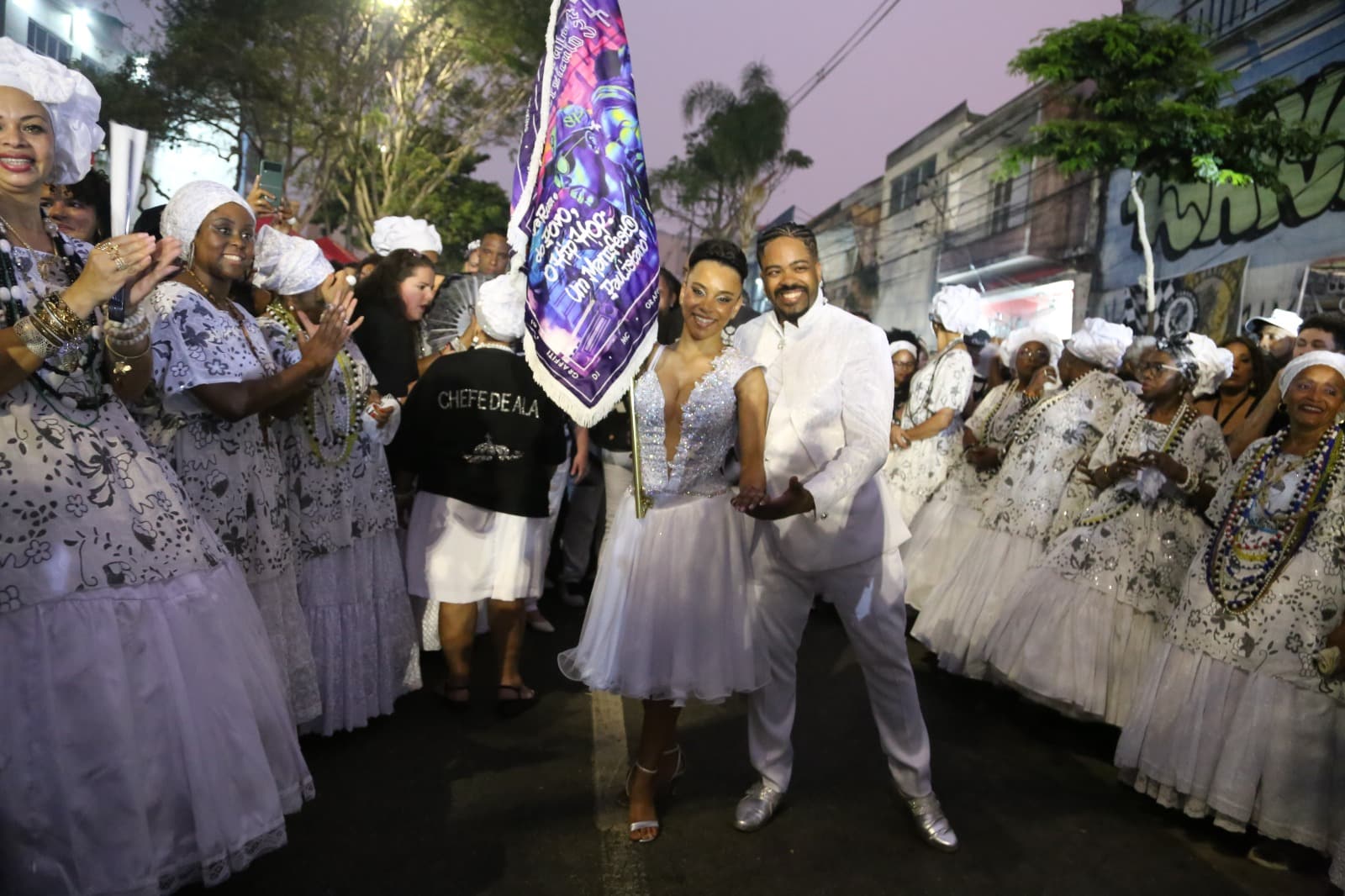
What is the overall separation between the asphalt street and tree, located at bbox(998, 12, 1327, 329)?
1251 centimetres

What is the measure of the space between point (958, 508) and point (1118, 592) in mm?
2025

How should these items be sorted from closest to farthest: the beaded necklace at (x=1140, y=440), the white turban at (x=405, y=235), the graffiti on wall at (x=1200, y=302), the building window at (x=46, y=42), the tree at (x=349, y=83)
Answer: the beaded necklace at (x=1140, y=440) → the white turban at (x=405, y=235) → the graffiti on wall at (x=1200, y=302) → the tree at (x=349, y=83) → the building window at (x=46, y=42)

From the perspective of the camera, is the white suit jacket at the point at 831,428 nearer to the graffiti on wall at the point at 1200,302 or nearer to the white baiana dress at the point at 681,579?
the white baiana dress at the point at 681,579

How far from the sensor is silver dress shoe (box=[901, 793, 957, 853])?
353cm

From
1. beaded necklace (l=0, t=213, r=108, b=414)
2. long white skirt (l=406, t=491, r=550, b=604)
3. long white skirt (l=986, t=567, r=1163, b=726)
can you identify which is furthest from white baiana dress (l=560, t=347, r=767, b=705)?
long white skirt (l=986, t=567, r=1163, b=726)

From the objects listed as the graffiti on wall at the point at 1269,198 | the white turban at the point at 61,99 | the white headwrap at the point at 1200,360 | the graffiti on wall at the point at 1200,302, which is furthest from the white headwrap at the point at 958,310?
the graffiti on wall at the point at 1269,198

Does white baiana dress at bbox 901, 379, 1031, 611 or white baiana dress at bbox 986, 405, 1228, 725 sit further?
white baiana dress at bbox 901, 379, 1031, 611

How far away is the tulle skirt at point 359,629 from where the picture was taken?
4.21 meters

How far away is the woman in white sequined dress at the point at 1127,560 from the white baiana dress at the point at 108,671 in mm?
3771

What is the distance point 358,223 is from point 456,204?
9831 mm

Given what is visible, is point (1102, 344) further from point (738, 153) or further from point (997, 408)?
point (738, 153)

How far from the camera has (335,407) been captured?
4.22 metres

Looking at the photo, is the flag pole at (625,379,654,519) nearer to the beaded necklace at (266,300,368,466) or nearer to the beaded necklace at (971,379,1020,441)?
the beaded necklace at (266,300,368,466)

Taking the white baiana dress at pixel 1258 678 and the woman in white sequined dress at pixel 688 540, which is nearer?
the woman in white sequined dress at pixel 688 540
